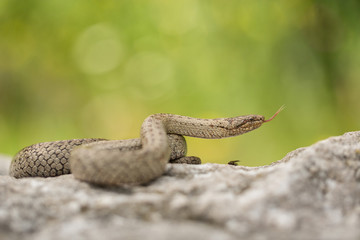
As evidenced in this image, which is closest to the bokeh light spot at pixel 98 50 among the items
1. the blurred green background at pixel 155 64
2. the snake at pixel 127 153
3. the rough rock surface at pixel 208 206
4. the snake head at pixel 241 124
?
the blurred green background at pixel 155 64

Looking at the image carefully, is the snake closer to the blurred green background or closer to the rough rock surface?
the rough rock surface

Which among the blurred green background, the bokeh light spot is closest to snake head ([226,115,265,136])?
the blurred green background

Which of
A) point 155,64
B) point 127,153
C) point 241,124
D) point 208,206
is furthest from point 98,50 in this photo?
point 208,206

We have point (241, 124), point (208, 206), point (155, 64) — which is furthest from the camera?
point (155, 64)

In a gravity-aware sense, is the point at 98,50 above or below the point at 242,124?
above

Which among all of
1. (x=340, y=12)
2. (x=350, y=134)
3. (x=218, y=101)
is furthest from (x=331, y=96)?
(x=350, y=134)

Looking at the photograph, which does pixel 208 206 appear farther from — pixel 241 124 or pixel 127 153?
pixel 241 124

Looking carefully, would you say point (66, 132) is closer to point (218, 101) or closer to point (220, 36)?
point (218, 101)
